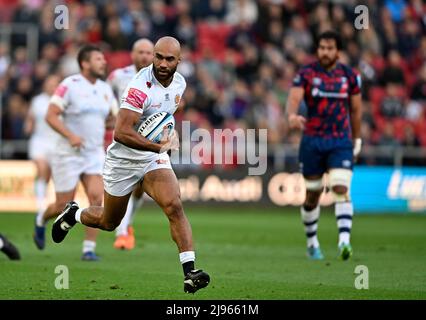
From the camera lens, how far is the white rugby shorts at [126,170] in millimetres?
9914

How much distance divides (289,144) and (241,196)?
5.59 ft

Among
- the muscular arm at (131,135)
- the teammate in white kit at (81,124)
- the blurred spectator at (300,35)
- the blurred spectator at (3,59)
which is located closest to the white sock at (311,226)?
the teammate in white kit at (81,124)

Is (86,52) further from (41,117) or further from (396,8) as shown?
(396,8)

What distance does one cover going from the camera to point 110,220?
10.4m

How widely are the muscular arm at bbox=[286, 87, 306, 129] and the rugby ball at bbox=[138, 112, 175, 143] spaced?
3385 millimetres

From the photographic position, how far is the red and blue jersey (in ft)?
44.0

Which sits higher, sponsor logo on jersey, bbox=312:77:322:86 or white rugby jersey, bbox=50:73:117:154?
sponsor logo on jersey, bbox=312:77:322:86

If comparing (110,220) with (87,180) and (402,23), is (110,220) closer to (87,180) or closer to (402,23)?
(87,180)

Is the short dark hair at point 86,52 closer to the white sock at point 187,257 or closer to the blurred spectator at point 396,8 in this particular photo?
the white sock at point 187,257

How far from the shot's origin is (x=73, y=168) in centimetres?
1352

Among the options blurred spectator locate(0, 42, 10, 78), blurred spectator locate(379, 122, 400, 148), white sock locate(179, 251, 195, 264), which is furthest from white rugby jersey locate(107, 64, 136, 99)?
blurred spectator locate(379, 122, 400, 148)

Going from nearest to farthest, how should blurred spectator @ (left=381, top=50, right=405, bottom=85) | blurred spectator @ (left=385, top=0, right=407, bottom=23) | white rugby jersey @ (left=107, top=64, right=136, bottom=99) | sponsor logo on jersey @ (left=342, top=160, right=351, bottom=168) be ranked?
sponsor logo on jersey @ (left=342, top=160, right=351, bottom=168)
white rugby jersey @ (left=107, top=64, right=136, bottom=99)
blurred spectator @ (left=381, top=50, right=405, bottom=85)
blurred spectator @ (left=385, top=0, right=407, bottom=23)

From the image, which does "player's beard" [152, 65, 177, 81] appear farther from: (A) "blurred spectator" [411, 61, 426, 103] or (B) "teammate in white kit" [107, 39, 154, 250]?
(A) "blurred spectator" [411, 61, 426, 103]
